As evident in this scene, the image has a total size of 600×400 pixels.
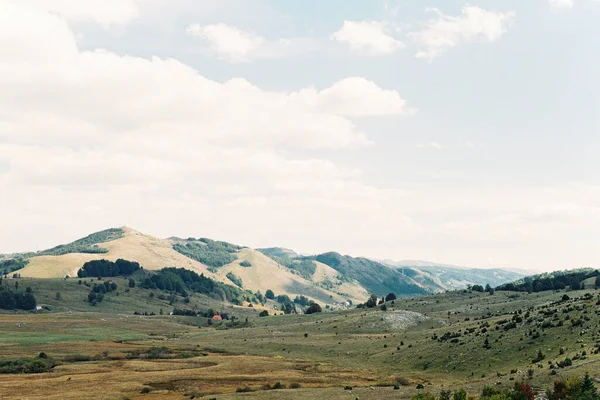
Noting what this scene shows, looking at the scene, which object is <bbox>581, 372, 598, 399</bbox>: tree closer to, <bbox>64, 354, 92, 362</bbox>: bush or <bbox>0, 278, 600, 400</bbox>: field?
<bbox>0, 278, 600, 400</bbox>: field

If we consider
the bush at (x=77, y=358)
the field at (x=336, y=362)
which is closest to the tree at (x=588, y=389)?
the field at (x=336, y=362)

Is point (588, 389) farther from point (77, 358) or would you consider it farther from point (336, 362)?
point (77, 358)

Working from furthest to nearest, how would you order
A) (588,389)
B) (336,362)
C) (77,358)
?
(77,358), (336,362), (588,389)

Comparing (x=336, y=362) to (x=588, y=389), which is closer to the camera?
(x=588, y=389)

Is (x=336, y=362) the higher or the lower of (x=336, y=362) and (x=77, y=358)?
the higher

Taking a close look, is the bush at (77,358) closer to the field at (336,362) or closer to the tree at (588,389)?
the field at (336,362)

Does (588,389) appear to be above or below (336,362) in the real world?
above

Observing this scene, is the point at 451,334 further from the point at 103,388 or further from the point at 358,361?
the point at 103,388

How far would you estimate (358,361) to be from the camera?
348 feet

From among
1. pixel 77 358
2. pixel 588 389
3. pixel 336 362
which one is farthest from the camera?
pixel 77 358

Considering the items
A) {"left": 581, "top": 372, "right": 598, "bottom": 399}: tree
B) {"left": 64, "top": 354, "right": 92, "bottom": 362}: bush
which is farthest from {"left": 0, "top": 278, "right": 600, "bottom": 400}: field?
{"left": 581, "top": 372, "right": 598, "bottom": 399}: tree

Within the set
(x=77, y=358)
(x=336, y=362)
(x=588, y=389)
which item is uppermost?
(x=588, y=389)

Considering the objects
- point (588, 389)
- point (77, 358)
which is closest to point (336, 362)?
point (77, 358)

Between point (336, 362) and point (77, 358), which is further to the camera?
point (77, 358)
